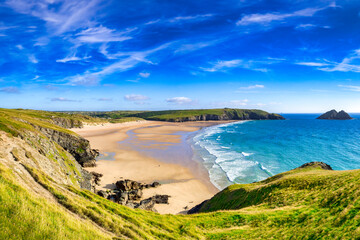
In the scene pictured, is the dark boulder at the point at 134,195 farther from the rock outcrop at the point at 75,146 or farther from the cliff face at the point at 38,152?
the rock outcrop at the point at 75,146

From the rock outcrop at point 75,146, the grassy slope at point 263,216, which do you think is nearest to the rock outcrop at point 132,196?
the grassy slope at point 263,216

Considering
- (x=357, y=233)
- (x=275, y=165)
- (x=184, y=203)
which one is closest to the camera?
(x=357, y=233)

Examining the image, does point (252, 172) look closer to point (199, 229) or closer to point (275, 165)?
point (275, 165)

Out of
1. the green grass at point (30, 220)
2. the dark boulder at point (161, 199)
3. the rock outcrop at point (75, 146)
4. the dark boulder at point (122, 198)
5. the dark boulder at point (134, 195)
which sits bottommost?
the dark boulder at point (161, 199)

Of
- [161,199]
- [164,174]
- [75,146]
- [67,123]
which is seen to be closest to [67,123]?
[67,123]

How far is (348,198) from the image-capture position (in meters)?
14.1

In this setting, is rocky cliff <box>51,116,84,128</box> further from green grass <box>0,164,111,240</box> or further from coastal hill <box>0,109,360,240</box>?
green grass <box>0,164,111,240</box>

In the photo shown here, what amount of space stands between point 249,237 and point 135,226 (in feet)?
29.9

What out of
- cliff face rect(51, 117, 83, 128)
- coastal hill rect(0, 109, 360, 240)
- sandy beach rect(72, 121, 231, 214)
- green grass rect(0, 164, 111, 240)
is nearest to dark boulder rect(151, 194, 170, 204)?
sandy beach rect(72, 121, 231, 214)

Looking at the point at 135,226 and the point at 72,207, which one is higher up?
the point at 72,207

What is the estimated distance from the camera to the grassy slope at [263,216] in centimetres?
1198

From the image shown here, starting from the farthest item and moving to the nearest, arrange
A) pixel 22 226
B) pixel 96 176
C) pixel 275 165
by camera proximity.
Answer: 1. pixel 275 165
2. pixel 96 176
3. pixel 22 226

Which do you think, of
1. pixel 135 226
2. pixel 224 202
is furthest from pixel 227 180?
pixel 135 226

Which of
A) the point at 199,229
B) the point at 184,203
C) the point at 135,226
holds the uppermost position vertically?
the point at 135,226
